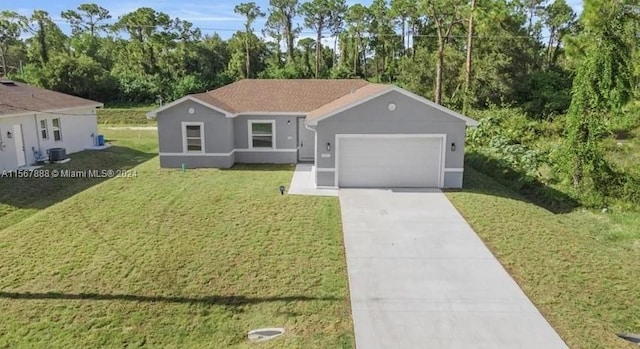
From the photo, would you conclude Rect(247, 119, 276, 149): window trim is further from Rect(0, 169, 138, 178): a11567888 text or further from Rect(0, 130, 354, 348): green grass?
Rect(0, 130, 354, 348): green grass

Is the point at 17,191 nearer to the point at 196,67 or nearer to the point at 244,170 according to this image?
the point at 244,170

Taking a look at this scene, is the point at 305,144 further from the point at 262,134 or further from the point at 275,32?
the point at 275,32

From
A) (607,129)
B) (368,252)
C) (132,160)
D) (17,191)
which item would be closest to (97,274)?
(368,252)

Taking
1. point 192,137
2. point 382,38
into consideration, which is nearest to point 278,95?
point 192,137

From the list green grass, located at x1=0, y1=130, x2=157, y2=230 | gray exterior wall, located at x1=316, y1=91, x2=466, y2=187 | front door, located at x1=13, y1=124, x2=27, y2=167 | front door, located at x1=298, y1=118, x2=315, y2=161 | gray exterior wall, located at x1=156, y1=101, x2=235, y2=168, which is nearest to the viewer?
green grass, located at x1=0, y1=130, x2=157, y2=230

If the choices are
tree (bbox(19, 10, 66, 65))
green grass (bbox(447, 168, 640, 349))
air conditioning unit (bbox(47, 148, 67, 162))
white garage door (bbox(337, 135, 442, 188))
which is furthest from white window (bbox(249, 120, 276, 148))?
tree (bbox(19, 10, 66, 65))

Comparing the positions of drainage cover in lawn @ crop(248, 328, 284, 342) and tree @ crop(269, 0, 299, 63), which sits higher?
tree @ crop(269, 0, 299, 63)
